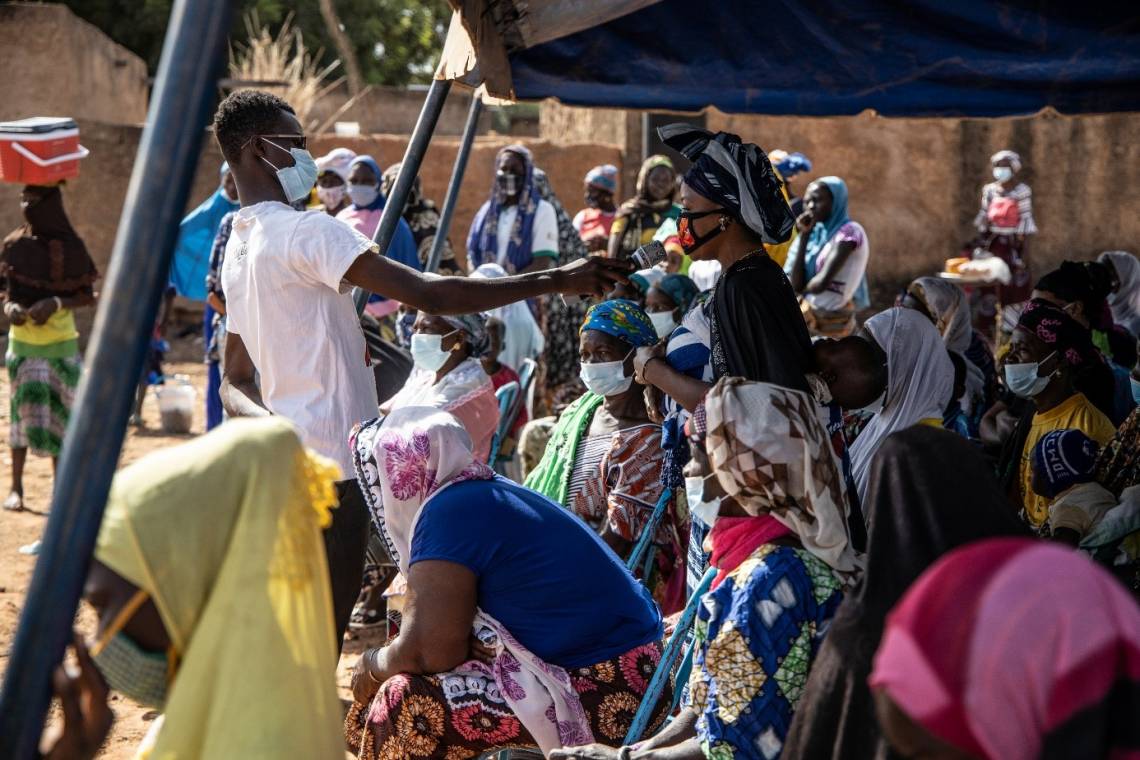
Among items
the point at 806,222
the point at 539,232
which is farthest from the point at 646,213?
the point at 806,222

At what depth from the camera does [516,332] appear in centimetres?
Answer: 735

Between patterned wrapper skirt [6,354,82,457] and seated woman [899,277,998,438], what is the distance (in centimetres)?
497

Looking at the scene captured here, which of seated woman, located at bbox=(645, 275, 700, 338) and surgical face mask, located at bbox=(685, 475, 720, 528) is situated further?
seated woman, located at bbox=(645, 275, 700, 338)

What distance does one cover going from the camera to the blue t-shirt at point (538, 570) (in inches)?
127

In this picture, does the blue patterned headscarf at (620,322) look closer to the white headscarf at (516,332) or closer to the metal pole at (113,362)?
the white headscarf at (516,332)

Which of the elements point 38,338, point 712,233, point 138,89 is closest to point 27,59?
point 138,89

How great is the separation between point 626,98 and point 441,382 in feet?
4.68

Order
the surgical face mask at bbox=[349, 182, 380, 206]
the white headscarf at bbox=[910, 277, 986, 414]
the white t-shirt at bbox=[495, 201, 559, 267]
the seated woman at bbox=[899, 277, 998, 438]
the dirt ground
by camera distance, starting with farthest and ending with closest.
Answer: the white t-shirt at bbox=[495, 201, 559, 267], the surgical face mask at bbox=[349, 182, 380, 206], the white headscarf at bbox=[910, 277, 986, 414], the seated woman at bbox=[899, 277, 998, 438], the dirt ground

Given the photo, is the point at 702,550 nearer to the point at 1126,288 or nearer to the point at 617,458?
the point at 617,458

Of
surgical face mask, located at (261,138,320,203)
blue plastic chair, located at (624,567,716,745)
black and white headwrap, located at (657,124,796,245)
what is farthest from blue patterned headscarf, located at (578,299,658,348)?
blue plastic chair, located at (624,567,716,745)

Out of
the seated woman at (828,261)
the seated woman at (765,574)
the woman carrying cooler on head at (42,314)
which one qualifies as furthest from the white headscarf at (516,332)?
the seated woman at (765,574)

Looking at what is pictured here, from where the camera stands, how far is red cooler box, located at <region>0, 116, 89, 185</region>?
7.40 meters

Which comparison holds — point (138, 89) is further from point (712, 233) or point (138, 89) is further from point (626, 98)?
point (712, 233)

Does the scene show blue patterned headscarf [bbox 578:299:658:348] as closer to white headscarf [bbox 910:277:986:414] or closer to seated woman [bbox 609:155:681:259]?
white headscarf [bbox 910:277:986:414]
